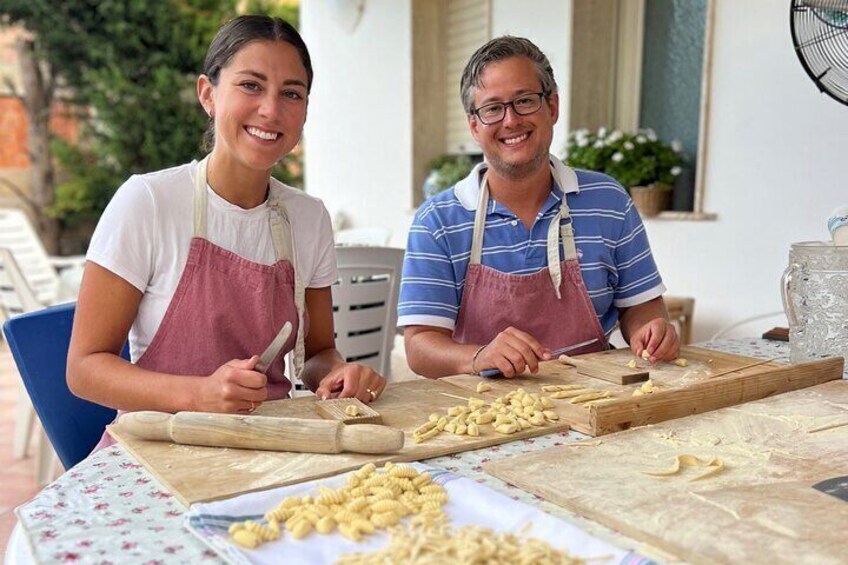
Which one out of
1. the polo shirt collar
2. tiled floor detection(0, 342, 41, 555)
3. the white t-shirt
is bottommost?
tiled floor detection(0, 342, 41, 555)

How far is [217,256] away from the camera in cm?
176

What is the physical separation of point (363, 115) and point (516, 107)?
471 centimetres

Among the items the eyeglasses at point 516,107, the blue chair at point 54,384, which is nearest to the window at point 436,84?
the eyeglasses at point 516,107

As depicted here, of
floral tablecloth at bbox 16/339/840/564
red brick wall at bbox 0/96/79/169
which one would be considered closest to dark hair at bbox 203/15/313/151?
floral tablecloth at bbox 16/339/840/564

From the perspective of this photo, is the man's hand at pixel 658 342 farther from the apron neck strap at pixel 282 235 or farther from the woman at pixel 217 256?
the apron neck strap at pixel 282 235

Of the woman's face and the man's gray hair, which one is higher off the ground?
the man's gray hair

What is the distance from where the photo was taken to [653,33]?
13.8 feet

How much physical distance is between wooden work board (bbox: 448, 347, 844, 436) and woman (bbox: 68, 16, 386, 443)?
0.40 m

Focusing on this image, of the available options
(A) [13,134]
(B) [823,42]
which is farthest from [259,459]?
(A) [13,134]

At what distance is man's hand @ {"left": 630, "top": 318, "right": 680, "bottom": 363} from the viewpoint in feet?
6.22

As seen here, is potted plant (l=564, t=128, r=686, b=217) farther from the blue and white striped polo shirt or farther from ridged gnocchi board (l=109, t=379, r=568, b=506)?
ridged gnocchi board (l=109, t=379, r=568, b=506)

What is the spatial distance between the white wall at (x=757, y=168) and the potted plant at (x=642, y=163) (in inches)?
7.6

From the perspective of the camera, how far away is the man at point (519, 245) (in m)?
2.14

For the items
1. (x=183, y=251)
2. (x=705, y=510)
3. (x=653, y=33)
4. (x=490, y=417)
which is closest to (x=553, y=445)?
(x=490, y=417)
